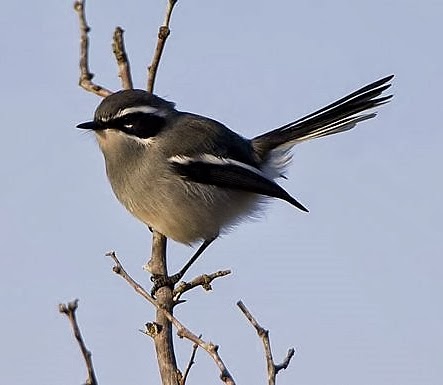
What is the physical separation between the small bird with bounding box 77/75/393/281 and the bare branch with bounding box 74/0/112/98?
A: 27cm

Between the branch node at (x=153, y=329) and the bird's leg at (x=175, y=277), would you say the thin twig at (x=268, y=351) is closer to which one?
the branch node at (x=153, y=329)

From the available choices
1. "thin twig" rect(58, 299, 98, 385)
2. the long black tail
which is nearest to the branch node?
"thin twig" rect(58, 299, 98, 385)

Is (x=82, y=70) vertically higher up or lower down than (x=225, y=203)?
higher up

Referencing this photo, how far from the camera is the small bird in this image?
19.2 ft

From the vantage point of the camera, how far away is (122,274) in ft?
12.4

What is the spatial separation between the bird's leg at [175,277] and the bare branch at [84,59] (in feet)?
4.22

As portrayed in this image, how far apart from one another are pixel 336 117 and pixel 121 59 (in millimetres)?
1848

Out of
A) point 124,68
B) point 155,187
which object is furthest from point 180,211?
point 124,68

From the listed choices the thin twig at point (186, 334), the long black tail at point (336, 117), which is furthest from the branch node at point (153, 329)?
the long black tail at point (336, 117)

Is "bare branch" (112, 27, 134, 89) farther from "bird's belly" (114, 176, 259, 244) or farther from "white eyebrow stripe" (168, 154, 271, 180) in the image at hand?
"bird's belly" (114, 176, 259, 244)

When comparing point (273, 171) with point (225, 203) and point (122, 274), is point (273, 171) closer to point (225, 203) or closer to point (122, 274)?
point (225, 203)

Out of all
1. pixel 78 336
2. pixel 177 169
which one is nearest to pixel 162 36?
pixel 177 169

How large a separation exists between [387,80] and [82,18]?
8.41 ft

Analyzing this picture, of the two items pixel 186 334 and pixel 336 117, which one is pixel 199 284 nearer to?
pixel 186 334
